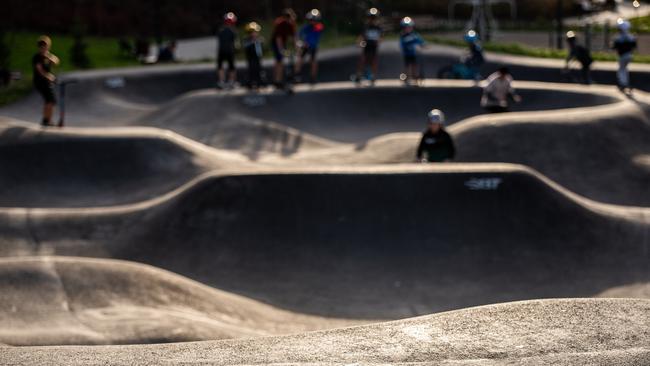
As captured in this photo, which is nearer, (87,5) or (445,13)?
(87,5)

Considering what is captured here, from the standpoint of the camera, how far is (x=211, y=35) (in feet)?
149

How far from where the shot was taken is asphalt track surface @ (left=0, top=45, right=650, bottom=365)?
7.46 m

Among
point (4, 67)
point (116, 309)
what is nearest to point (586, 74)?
point (4, 67)

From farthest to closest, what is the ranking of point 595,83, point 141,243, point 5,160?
point 595,83 → point 5,160 → point 141,243

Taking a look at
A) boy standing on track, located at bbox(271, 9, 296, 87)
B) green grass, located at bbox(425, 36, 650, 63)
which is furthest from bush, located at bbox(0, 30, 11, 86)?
green grass, located at bbox(425, 36, 650, 63)

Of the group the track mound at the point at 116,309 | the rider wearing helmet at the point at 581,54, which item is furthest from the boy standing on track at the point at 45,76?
the rider wearing helmet at the point at 581,54

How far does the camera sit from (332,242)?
12.8 meters

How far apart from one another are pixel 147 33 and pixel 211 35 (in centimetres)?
276

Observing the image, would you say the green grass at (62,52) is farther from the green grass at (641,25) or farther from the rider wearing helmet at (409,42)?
the green grass at (641,25)

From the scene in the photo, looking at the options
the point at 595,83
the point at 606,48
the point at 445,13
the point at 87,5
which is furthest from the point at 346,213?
the point at 445,13

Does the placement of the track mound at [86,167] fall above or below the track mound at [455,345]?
below

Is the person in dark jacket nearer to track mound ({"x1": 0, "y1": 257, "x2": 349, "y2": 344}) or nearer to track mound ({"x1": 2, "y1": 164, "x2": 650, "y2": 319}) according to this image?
track mound ({"x1": 2, "y1": 164, "x2": 650, "y2": 319})

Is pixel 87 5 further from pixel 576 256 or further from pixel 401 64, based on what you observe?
pixel 576 256

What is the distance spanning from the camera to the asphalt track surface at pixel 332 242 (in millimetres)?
7457
